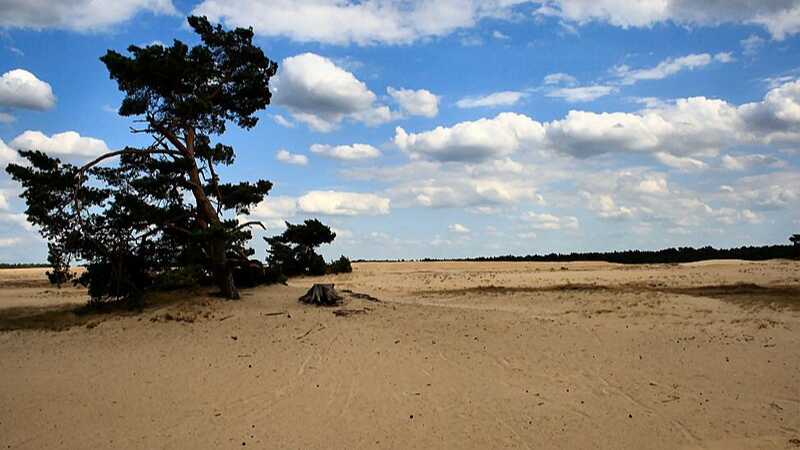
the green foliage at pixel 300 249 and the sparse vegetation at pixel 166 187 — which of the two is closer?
the sparse vegetation at pixel 166 187

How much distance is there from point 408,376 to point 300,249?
845 inches

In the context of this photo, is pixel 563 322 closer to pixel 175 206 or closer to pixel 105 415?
pixel 105 415

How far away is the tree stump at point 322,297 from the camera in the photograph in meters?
16.1

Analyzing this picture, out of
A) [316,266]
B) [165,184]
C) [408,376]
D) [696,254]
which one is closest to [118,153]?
[165,184]

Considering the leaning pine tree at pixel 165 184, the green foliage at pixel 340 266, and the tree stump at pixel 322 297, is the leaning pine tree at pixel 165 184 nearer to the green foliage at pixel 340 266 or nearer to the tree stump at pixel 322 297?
the tree stump at pixel 322 297

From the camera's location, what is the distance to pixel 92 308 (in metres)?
16.3

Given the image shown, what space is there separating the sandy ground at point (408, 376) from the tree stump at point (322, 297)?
1.64ft

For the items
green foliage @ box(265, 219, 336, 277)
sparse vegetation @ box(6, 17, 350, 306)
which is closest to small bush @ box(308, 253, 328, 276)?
green foliage @ box(265, 219, 336, 277)

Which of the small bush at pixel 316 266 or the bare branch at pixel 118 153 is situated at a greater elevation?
the bare branch at pixel 118 153

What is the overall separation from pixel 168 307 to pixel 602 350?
35.5ft

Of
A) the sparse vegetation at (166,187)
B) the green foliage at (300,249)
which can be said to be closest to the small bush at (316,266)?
the green foliage at (300,249)

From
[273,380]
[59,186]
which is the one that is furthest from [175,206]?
[273,380]

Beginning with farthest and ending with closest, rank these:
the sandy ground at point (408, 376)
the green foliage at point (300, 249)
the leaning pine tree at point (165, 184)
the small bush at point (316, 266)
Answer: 1. the small bush at point (316, 266)
2. the green foliage at point (300, 249)
3. the leaning pine tree at point (165, 184)
4. the sandy ground at point (408, 376)

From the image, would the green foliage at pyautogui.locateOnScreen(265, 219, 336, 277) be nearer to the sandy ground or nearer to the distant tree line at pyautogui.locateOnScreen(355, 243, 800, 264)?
the sandy ground
